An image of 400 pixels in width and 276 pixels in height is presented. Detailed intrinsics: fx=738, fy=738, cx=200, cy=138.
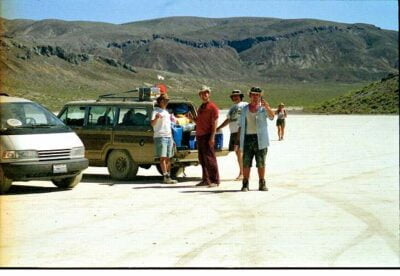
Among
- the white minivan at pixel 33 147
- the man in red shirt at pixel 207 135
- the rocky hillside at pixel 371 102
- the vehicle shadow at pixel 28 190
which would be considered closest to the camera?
the white minivan at pixel 33 147

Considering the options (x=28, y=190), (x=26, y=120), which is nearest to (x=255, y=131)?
(x=26, y=120)

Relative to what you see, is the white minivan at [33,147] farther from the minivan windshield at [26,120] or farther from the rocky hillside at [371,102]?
the rocky hillside at [371,102]

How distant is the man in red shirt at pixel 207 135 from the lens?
13.2m

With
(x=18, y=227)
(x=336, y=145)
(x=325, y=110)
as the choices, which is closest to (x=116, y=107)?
(x=18, y=227)

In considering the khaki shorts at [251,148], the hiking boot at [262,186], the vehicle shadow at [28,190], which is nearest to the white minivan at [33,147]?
the vehicle shadow at [28,190]

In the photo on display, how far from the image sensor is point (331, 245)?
8.09 m

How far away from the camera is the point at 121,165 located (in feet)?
47.9

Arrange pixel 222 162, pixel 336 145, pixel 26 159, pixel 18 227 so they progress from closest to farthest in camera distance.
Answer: pixel 18 227 < pixel 26 159 < pixel 222 162 < pixel 336 145

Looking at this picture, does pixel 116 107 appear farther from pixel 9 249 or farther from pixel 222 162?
pixel 9 249

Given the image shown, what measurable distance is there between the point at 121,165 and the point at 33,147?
324 cm

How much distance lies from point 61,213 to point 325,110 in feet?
204

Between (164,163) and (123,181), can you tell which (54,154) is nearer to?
(164,163)

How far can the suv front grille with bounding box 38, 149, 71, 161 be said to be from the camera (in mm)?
11656

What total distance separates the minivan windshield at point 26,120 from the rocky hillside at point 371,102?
2136 inches
